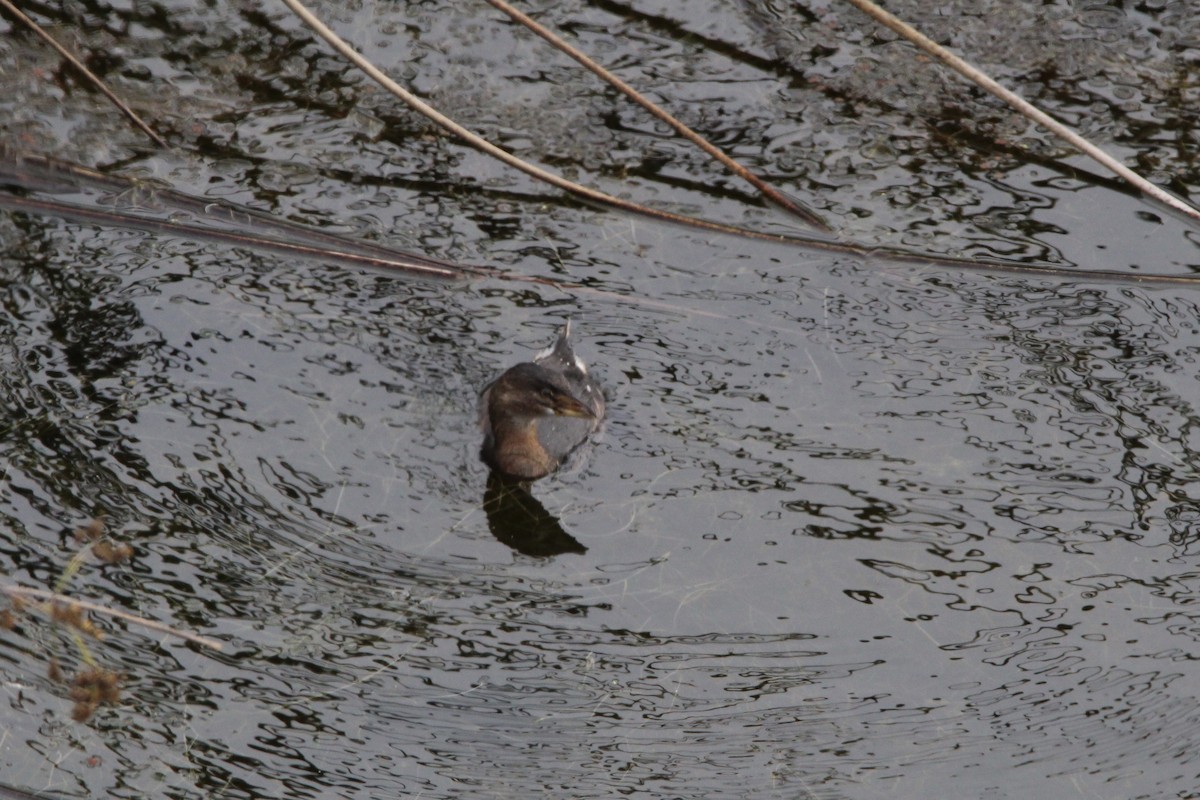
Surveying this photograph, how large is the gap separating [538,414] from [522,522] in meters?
0.48

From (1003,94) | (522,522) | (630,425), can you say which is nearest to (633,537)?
(522,522)

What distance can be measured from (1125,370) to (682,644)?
8.62 ft

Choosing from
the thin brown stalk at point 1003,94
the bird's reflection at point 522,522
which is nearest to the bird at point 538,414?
the bird's reflection at point 522,522

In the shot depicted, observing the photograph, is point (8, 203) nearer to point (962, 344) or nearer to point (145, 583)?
point (145, 583)

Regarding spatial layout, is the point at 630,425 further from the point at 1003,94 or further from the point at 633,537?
the point at 1003,94

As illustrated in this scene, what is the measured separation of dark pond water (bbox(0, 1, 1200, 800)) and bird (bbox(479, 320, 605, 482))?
130 millimetres

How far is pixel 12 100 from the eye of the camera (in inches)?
326

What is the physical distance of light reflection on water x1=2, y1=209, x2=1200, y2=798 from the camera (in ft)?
17.9

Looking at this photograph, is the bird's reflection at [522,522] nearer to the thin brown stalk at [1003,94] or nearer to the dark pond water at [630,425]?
the dark pond water at [630,425]

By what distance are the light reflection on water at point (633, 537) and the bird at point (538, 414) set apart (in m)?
0.13

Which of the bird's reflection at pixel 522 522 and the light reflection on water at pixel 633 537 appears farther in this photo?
the bird's reflection at pixel 522 522

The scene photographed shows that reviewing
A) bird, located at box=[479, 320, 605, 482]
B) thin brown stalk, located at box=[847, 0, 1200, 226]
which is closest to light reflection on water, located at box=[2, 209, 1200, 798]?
bird, located at box=[479, 320, 605, 482]

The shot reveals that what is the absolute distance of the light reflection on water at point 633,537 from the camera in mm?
5457

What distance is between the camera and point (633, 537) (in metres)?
6.31
